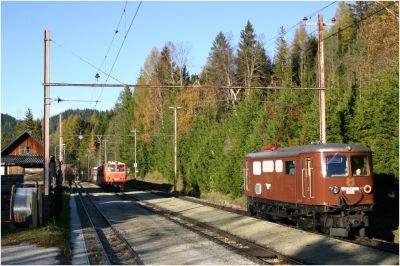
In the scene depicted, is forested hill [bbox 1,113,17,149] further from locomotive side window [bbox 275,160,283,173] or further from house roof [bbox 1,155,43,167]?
locomotive side window [bbox 275,160,283,173]

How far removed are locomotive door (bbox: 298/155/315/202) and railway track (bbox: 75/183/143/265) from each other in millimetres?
6162

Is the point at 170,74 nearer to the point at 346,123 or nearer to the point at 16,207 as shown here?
the point at 346,123

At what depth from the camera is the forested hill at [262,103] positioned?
2323 centimetres

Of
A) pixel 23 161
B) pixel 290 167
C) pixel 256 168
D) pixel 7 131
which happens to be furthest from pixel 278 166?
pixel 7 131

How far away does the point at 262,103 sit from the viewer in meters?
43.1

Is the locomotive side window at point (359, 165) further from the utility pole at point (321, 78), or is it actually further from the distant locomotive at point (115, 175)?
the distant locomotive at point (115, 175)

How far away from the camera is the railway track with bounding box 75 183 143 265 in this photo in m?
13.4

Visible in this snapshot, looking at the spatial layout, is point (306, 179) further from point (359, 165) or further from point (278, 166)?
point (278, 166)

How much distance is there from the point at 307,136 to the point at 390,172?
542cm

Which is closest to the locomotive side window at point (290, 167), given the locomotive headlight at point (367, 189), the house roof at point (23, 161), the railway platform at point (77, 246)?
the locomotive headlight at point (367, 189)

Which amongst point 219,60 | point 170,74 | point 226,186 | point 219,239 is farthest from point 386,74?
point 170,74

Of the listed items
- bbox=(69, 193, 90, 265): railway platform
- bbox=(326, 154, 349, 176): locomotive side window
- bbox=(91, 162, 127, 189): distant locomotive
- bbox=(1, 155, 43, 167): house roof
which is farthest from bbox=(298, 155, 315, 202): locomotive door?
bbox=(91, 162, 127, 189): distant locomotive

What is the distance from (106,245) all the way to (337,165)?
796cm

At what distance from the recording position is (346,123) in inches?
959
